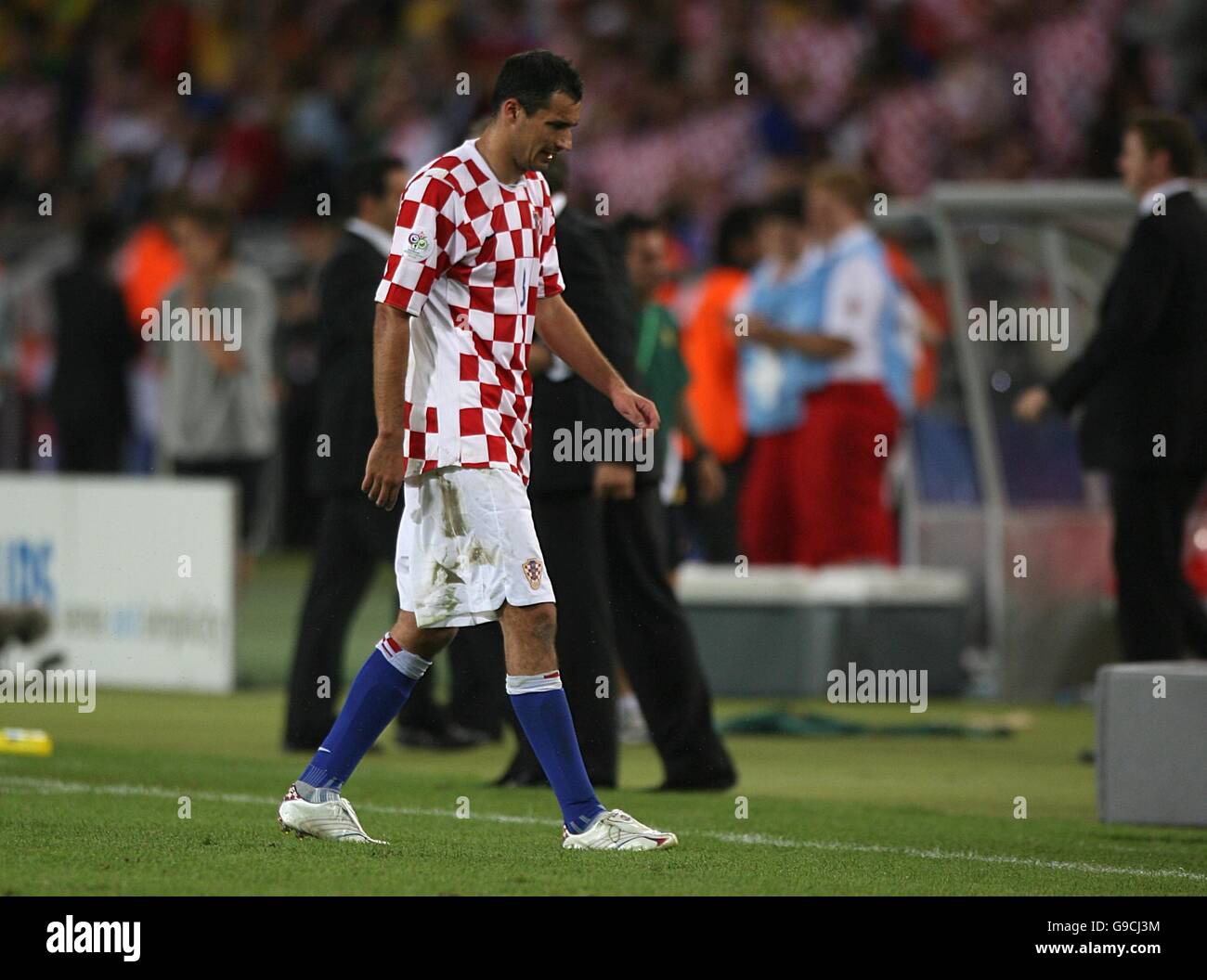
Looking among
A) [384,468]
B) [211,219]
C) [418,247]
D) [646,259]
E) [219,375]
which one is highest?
[211,219]

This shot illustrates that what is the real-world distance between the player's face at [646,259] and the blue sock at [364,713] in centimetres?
381

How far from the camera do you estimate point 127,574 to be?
38.6 feet

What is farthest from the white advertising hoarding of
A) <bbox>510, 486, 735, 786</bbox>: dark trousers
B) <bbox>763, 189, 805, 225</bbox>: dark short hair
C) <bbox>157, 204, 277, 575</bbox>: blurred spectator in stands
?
<bbox>763, 189, 805, 225</bbox>: dark short hair

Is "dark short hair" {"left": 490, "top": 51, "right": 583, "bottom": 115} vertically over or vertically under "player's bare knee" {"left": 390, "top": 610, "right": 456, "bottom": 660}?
over

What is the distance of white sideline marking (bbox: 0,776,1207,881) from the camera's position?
6359mm

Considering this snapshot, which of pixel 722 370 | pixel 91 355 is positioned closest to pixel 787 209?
pixel 722 370

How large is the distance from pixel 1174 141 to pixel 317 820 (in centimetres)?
494

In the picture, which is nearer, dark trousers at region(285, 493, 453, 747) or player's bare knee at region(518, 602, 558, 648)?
player's bare knee at region(518, 602, 558, 648)

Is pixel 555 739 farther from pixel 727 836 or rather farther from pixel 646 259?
pixel 646 259

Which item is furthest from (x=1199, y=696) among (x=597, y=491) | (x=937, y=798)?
(x=597, y=491)

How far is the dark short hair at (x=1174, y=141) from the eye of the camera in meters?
9.40

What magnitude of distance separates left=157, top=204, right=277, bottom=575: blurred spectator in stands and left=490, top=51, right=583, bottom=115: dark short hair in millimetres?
6712

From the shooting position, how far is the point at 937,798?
8422 mm

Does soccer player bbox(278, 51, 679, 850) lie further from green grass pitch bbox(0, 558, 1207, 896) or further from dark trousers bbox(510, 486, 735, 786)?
dark trousers bbox(510, 486, 735, 786)
